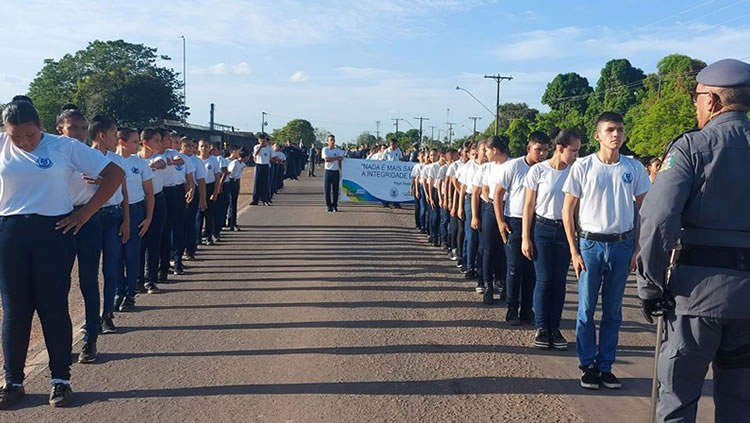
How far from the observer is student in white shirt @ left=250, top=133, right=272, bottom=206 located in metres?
18.5

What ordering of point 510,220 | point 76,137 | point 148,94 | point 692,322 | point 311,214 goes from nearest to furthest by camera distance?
point 692,322
point 76,137
point 510,220
point 311,214
point 148,94

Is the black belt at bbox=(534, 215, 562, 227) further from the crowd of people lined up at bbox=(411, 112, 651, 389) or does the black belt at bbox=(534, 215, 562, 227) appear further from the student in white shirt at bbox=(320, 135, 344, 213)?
the student in white shirt at bbox=(320, 135, 344, 213)

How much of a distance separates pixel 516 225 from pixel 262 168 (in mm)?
12793

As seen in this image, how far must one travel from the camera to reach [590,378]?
5.11 m

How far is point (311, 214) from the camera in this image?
1745 cm

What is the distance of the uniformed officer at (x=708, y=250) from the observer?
10.5 ft

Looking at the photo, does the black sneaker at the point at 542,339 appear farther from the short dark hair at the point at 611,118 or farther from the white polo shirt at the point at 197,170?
the white polo shirt at the point at 197,170

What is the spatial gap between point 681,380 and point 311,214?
1455cm

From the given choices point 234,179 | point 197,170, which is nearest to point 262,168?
point 234,179

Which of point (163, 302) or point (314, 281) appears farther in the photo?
point (314, 281)

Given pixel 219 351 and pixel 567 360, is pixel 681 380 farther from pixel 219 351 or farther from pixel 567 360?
pixel 219 351

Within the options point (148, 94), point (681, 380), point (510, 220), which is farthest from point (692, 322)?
point (148, 94)

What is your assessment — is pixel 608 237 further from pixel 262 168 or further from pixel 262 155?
pixel 262 168

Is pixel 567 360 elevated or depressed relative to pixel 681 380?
depressed
